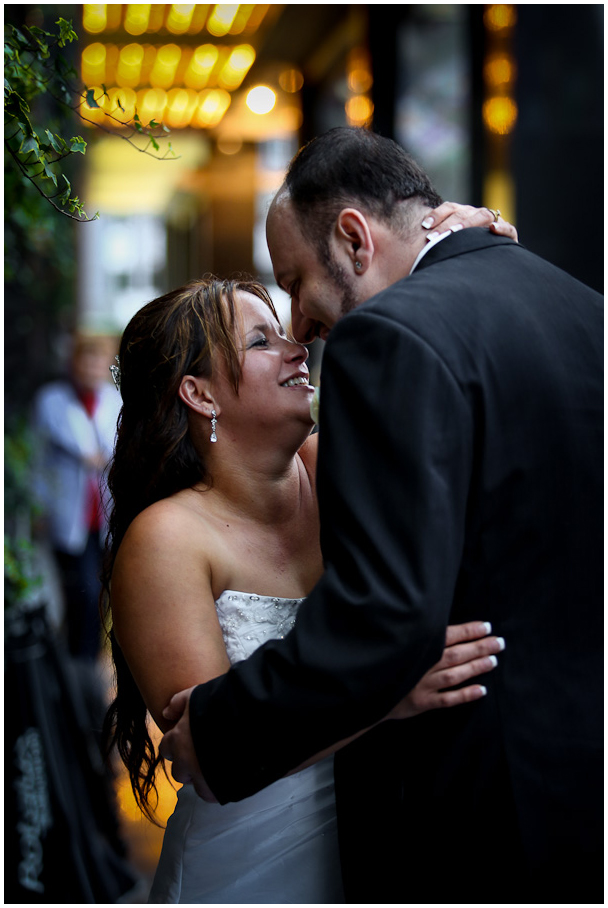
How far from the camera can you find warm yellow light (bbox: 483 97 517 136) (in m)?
5.96

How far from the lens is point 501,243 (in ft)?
5.62

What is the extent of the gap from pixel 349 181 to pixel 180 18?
276 inches

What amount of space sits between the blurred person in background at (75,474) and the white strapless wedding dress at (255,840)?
13.3 ft

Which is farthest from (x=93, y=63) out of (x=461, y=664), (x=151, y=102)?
(x=461, y=664)

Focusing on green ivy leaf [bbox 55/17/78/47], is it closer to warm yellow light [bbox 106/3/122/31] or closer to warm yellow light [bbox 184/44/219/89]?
warm yellow light [bbox 106/3/122/31]

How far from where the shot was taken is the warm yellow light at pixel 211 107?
33.2ft

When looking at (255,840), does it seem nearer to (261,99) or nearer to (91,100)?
(91,100)

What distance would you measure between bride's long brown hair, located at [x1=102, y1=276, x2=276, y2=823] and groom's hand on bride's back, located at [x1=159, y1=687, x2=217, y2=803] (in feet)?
1.60

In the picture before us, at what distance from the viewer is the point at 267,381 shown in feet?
6.85

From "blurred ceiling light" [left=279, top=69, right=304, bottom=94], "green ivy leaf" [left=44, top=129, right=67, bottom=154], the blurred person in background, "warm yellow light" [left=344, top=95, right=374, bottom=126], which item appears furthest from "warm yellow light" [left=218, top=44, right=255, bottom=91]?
"green ivy leaf" [left=44, top=129, right=67, bottom=154]

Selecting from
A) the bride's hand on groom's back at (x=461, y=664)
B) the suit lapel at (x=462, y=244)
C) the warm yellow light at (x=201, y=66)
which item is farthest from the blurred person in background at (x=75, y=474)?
the bride's hand on groom's back at (x=461, y=664)

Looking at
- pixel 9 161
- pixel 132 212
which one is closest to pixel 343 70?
pixel 9 161

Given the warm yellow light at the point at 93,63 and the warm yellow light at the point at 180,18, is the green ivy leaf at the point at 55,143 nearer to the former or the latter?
the warm yellow light at the point at 180,18

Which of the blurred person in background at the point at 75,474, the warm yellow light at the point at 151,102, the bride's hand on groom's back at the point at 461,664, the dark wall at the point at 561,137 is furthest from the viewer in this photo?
the warm yellow light at the point at 151,102
